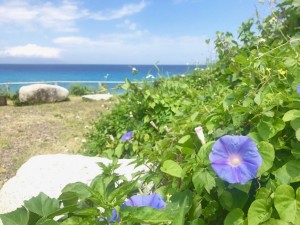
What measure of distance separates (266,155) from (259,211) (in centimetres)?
15

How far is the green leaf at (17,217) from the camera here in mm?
877

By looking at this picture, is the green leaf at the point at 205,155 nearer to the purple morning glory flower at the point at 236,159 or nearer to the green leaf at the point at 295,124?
the purple morning glory flower at the point at 236,159

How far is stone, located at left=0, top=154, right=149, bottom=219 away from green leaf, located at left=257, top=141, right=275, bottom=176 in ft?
4.02

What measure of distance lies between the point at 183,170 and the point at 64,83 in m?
16.6

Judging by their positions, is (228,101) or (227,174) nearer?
(227,174)

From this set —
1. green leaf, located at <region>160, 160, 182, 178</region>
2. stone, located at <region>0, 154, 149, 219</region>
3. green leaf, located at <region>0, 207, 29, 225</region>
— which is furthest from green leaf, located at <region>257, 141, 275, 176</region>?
stone, located at <region>0, 154, 149, 219</region>

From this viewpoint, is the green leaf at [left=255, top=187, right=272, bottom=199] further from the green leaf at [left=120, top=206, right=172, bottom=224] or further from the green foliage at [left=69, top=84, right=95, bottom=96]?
the green foliage at [left=69, top=84, right=95, bottom=96]

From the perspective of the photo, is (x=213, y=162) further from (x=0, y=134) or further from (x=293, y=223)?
(x=0, y=134)

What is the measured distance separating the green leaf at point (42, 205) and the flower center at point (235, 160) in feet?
1.51

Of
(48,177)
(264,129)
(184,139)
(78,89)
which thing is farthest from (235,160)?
(78,89)

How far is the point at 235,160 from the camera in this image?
0.95m

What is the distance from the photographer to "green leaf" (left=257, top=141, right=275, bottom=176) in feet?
3.24

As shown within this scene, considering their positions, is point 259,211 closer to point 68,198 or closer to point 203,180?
point 203,180

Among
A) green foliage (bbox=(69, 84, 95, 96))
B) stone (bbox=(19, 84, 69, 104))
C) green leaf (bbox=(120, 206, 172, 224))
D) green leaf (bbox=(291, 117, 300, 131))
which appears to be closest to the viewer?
green leaf (bbox=(120, 206, 172, 224))
